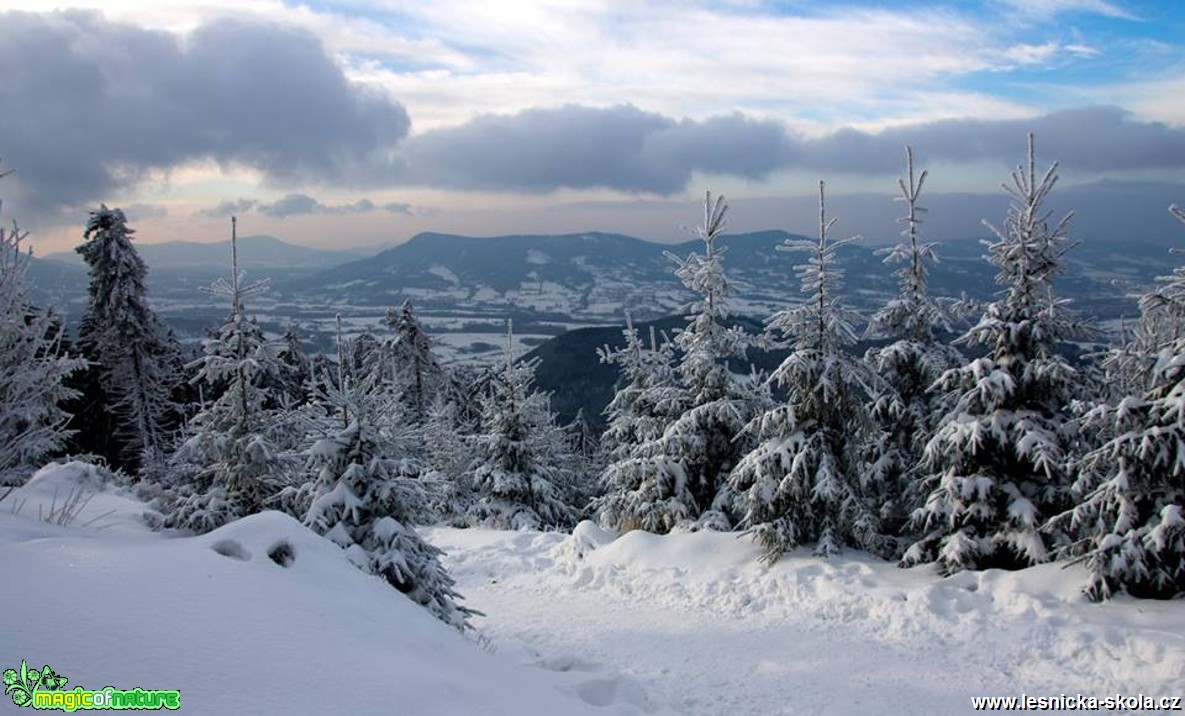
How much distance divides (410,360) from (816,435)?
90.7 ft

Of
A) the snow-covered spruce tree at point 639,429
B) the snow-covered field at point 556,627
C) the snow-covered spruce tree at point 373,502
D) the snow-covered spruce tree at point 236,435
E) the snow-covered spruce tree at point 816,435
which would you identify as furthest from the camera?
the snow-covered spruce tree at point 639,429

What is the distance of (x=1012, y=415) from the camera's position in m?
12.8

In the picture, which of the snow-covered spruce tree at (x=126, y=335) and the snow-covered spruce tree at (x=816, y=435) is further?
the snow-covered spruce tree at (x=126, y=335)

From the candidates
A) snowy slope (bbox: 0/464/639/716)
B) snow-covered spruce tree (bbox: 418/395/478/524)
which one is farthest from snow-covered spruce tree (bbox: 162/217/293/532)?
snow-covered spruce tree (bbox: 418/395/478/524)

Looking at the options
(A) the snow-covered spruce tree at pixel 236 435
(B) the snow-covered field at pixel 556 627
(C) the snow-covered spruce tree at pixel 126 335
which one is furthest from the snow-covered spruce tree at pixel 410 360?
(A) the snow-covered spruce tree at pixel 236 435

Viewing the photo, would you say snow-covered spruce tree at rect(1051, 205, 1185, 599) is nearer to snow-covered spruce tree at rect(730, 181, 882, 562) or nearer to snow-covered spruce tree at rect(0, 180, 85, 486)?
snow-covered spruce tree at rect(730, 181, 882, 562)

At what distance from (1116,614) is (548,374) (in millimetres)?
95207

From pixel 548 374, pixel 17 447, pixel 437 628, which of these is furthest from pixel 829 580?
pixel 548 374

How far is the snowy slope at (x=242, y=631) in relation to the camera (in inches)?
180

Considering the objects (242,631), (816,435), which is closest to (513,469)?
(816,435)

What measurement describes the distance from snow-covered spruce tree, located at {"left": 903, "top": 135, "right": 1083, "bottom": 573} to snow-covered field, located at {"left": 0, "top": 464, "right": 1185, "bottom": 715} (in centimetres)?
102

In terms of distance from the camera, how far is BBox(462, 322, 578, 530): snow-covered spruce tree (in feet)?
82.2

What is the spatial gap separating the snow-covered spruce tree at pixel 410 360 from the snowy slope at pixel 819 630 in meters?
22.7

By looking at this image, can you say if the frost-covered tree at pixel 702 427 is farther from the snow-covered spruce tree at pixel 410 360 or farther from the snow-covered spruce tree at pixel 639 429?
the snow-covered spruce tree at pixel 410 360
